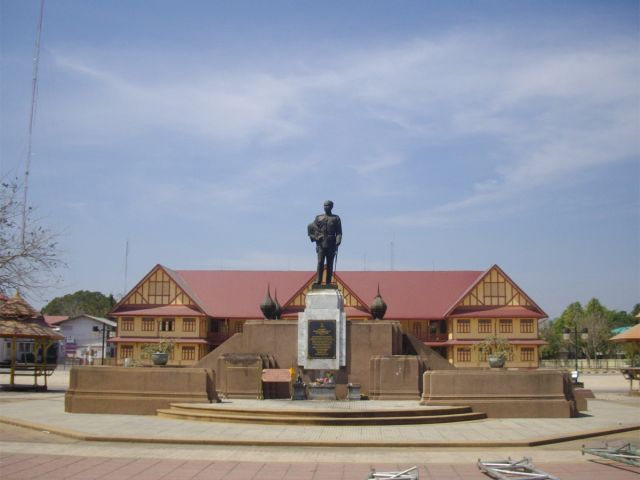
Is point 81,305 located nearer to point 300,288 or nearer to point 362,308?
point 300,288

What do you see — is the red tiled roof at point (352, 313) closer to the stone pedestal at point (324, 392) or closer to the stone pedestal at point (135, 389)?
the stone pedestal at point (324, 392)

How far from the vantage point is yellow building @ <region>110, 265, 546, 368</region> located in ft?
199

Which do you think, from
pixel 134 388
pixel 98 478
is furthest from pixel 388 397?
pixel 98 478

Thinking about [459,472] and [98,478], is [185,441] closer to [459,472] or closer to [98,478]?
[98,478]

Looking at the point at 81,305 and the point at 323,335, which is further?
the point at 81,305

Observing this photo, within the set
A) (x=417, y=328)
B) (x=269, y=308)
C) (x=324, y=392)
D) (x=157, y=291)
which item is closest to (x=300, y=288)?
(x=417, y=328)

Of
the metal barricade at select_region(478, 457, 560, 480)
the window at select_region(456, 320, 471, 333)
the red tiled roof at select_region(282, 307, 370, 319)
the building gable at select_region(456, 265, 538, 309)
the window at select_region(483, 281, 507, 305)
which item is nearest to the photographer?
the metal barricade at select_region(478, 457, 560, 480)

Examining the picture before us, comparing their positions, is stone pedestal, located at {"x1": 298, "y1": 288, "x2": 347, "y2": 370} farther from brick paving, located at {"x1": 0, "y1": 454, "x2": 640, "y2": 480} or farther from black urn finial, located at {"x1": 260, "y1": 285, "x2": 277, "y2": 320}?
brick paving, located at {"x1": 0, "y1": 454, "x2": 640, "y2": 480}

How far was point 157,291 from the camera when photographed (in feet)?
209

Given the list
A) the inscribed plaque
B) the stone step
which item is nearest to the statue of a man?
the inscribed plaque

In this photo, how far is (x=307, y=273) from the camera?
222 ft

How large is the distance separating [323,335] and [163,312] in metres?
38.6

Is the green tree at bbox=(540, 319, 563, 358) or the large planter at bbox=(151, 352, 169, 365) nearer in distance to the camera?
the large planter at bbox=(151, 352, 169, 365)

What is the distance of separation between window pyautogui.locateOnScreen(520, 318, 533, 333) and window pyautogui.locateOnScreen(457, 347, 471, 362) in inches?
188
